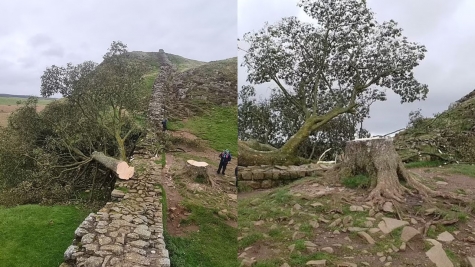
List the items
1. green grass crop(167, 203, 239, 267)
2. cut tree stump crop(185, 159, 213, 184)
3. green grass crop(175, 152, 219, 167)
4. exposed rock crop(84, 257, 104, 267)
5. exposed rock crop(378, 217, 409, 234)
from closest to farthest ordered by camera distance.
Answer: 1. exposed rock crop(378, 217, 409, 234)
2. exposed rock crop(84, 257, 104, 267)
3. green grass crop(167, 203, 239, 267)
4. cut tree stump crop(185, 159, 213, 184)
5. green grass crop(175, 152, 219, 167)

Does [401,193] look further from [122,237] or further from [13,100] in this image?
[13,100]

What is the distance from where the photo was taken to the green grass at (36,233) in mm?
4137

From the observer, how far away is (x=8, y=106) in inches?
297

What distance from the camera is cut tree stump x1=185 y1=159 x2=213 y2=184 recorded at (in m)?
6.61

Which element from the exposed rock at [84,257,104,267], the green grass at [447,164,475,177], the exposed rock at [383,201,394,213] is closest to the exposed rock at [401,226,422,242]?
the exposed rock at [383,201,394,213]

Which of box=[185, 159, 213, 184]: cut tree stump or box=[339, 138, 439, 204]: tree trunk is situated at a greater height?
box=[339, 138, 439, 204]: tree trunk

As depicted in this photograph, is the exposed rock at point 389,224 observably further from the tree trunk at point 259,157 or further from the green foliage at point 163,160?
the green foliage at point 163,160

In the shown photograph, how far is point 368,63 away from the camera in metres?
5.48

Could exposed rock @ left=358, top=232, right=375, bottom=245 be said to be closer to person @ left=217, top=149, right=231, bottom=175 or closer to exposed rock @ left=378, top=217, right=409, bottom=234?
exposed rock @ left=378, top=217, right=409, bottom=234

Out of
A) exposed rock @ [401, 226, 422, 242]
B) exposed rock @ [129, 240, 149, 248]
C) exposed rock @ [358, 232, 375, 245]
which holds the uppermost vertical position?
exposed rock @ [401, 226, 422, 242]

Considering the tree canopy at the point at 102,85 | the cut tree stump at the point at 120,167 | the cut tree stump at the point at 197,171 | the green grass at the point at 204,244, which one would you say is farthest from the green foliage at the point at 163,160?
the green grass at the point at 204,244

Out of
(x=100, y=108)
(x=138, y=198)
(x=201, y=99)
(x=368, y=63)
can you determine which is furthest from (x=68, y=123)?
(x=201, y=99)

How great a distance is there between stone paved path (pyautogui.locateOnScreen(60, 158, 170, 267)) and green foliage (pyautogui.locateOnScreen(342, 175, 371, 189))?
1.96 meters

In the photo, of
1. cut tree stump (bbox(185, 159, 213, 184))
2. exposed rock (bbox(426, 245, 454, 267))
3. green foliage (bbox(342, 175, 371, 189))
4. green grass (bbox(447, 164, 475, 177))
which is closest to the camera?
exposed rock (bbox(426, 245, 454, 267))
